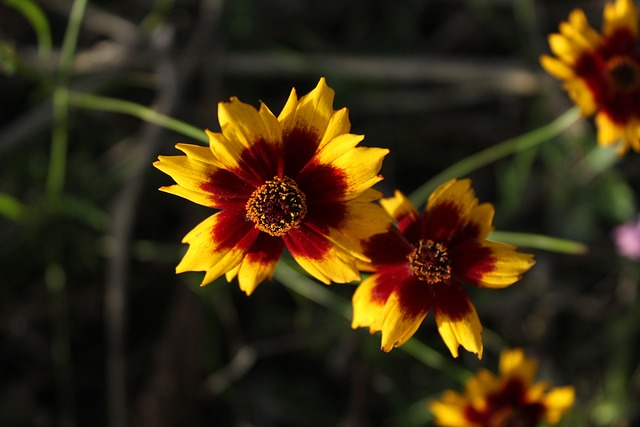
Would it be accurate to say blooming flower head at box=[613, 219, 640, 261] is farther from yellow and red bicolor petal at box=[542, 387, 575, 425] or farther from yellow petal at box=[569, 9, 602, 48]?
yellow petal at box=[569, 9, 602, 48]

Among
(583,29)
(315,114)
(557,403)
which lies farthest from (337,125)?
(557,403)

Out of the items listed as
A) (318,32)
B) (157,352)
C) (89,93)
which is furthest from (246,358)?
(318,32)

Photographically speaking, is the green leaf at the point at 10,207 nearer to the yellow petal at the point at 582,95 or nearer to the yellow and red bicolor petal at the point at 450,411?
the yellow and red bicolor petal at the point at 450,411

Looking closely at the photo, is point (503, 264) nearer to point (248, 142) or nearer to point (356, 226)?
point (356, 226)

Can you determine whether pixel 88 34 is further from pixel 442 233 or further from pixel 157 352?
pixel 442 233

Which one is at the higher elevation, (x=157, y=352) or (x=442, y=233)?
(x=157, y=352)
